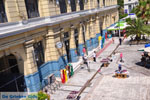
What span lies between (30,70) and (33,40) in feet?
8.55

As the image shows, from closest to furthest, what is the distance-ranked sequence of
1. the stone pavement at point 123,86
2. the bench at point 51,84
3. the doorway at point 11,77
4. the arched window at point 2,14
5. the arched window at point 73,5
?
1. the arched window at point 2,14
2. the stone pavement at point 123,86
3. the doorway at point 11,77
4. the bench at point 51,84
5. the arched window at point 73,5

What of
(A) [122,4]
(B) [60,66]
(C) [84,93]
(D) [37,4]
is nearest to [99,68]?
(B) [60,66]

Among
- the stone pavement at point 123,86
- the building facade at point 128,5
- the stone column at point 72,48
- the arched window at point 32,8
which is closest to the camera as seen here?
the stone pavement at point 123,86

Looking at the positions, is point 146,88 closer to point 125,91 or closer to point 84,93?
point 125,91

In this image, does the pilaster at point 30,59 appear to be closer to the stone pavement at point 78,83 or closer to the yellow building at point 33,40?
the yellow building at point 33,40

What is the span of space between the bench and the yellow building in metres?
0.54

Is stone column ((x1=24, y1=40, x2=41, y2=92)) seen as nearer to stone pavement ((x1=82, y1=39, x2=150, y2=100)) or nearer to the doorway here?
the doorway

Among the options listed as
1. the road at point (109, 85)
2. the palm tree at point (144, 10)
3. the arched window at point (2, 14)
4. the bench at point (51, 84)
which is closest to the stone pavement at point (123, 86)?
the road at point (109, 85)

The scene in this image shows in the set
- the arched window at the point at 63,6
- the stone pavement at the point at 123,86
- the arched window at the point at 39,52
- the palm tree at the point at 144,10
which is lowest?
the stone pavement at the point at 123,86

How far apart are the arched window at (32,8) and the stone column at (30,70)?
279cm

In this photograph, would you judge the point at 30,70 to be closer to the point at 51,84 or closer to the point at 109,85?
the point at 51,84

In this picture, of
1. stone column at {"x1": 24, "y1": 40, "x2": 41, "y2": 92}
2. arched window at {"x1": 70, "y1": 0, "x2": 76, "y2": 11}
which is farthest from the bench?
arched window at {"x1": 70, "y1": 0, "x2": 76, "y2": 11}

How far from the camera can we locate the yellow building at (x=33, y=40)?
12.6 metres

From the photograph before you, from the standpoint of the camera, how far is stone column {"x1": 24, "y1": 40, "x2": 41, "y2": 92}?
46.7 feet
